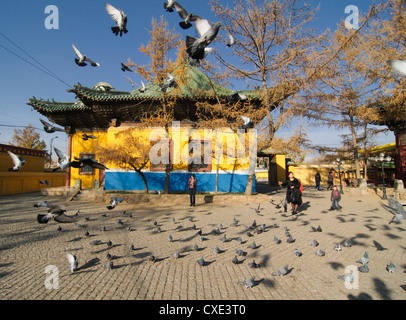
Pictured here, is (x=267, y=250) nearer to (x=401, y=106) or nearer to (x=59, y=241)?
(x=59, y=241)

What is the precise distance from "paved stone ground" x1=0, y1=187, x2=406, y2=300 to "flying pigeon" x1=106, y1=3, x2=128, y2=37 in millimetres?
5209

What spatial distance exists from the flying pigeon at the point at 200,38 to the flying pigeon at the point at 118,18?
1.87 metres

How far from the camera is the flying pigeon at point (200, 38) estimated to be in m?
3.81

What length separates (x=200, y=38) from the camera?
3.91 meters

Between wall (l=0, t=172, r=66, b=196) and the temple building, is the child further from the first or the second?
wall (l=0, t=172, r=66, b=196)

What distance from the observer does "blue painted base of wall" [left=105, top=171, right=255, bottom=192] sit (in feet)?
41.8

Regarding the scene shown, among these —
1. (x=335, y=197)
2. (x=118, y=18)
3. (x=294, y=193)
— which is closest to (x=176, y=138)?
(x=294, y=193)

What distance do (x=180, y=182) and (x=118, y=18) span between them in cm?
935

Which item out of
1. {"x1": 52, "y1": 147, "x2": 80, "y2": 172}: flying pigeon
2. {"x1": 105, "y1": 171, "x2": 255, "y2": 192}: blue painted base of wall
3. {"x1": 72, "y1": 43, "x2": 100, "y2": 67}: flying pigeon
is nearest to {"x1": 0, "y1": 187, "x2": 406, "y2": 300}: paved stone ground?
{"x1": 52, "y1": 147, "x2": 80, "y2": 172}: flying pigeon
